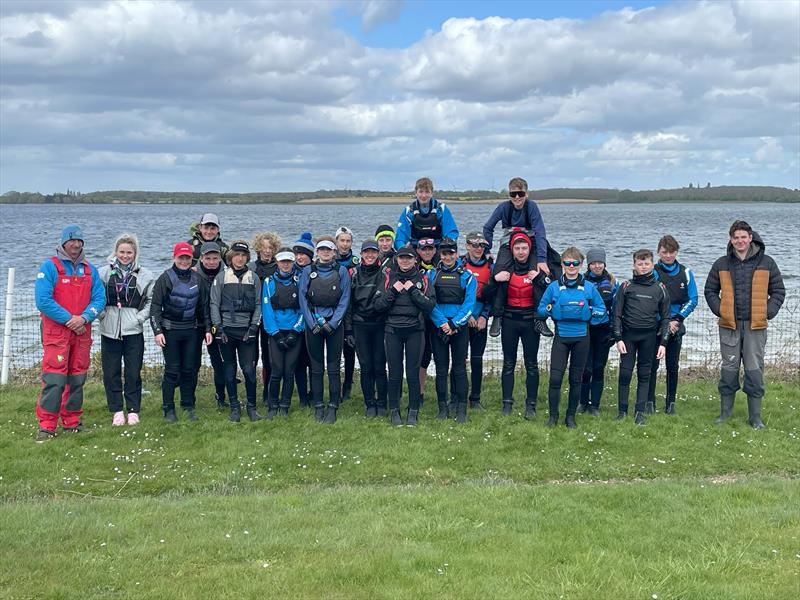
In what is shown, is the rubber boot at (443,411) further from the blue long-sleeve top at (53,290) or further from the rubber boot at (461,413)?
the blue long-sleeve top at (53,290)

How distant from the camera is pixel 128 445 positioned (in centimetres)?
859

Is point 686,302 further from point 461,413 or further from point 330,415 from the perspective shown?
point 330,415

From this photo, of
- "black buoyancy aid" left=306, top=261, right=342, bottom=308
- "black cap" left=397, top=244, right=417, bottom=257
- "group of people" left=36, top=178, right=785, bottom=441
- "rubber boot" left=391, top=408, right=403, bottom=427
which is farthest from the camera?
"rubber boot" left=391, top=408, right=403, bottom=427

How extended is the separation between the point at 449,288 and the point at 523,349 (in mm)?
1301

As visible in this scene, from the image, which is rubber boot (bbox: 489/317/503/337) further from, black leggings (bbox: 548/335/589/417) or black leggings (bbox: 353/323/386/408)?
black leggings (bbox: 353/323/386/408)

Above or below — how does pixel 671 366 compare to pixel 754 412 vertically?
above

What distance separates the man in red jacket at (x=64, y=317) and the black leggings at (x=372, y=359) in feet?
10.4

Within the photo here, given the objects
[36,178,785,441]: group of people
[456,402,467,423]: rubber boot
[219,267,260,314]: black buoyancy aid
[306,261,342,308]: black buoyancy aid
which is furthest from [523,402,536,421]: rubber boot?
[219,267,260,314]: black buoyancy aid

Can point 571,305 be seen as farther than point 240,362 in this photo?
No

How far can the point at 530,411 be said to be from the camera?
31.7 feet

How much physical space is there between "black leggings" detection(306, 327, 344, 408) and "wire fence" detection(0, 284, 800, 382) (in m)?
3.74

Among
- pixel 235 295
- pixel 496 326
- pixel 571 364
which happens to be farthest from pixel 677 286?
pixel 235 295

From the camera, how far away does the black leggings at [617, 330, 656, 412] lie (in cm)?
928

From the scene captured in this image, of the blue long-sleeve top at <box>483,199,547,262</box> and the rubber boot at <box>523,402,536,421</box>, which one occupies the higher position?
the blue long-sleeve top at <box>483,199,547,262</box>
